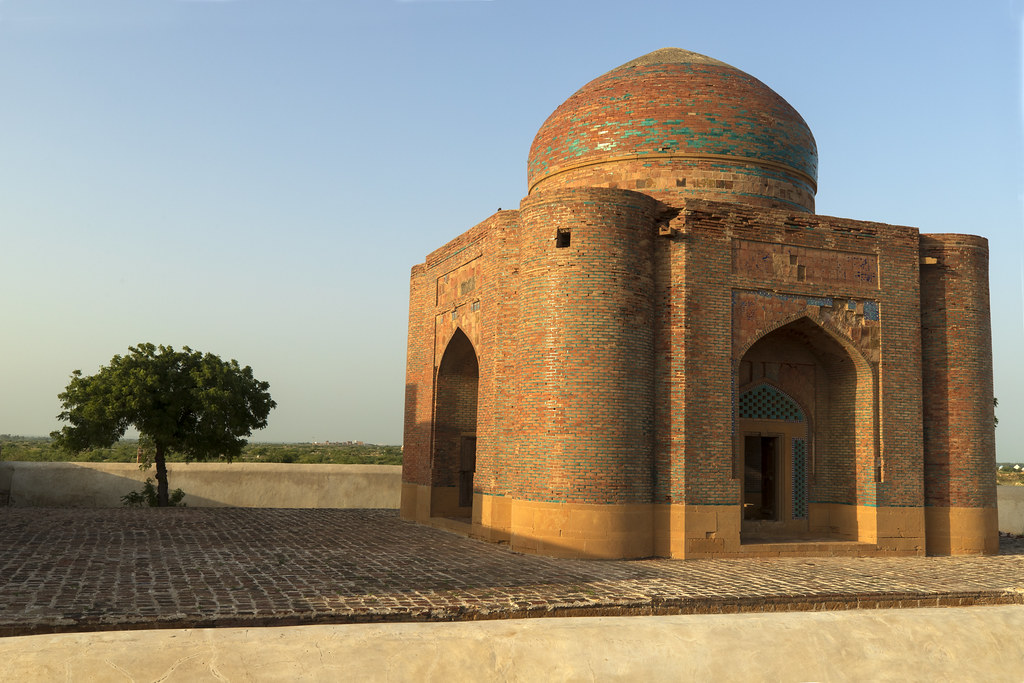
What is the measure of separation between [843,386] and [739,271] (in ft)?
9.99

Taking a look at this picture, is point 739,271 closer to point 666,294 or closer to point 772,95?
point 666,294

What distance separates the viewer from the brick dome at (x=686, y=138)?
15.8 meters

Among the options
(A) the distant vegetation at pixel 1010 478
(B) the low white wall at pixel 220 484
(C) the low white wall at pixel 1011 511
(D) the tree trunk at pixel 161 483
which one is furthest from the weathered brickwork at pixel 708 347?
(D) the tree trunk at pixel 161 483

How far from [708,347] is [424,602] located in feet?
22.4

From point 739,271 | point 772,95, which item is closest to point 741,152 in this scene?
point 772,95

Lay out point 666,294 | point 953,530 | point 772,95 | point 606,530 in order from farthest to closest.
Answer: point 772,95 < point 953,530 < point 666,294 < point 606,530

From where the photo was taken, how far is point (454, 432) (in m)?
18.5

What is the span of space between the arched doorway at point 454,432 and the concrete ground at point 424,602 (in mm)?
1428

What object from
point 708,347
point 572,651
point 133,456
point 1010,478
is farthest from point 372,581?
point 133,456

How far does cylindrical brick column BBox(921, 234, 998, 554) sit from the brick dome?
2840 mm

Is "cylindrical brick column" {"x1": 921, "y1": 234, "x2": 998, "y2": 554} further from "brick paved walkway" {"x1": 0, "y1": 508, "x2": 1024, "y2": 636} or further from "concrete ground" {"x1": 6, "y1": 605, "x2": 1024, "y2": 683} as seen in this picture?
"concrete ground" {"x1": 6, "y1": 605, "x2": 1024, "y2": 683}

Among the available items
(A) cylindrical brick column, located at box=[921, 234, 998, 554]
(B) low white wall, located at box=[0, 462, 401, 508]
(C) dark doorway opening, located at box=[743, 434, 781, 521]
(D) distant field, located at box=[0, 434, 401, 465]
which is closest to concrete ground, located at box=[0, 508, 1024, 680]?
(A) cylindrical brick column, located at box=[921, 234, 998, 554]

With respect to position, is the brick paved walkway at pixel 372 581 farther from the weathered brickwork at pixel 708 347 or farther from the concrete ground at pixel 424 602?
the weathered brickwork at pixel 708 347

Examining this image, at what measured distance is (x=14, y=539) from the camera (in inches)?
532
